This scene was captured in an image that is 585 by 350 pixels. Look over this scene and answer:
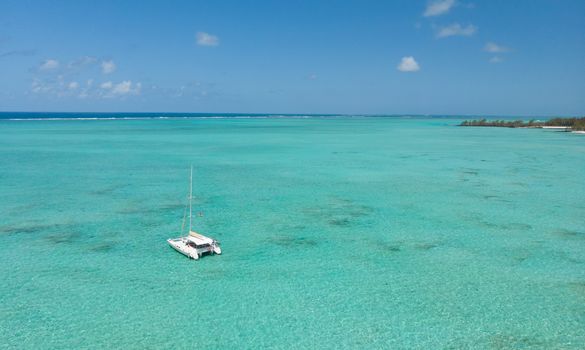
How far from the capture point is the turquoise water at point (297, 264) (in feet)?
39.9

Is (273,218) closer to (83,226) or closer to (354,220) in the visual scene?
(354,220)

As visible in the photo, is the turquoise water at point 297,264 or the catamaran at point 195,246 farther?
the catamaran at point 195,246

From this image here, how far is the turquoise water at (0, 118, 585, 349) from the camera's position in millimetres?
12164

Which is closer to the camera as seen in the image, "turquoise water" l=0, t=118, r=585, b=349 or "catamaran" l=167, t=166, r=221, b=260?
"turquoise water" l=0, t=118, r=585, b=349

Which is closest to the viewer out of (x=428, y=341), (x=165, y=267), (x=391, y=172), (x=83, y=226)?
(x=428, y=341)

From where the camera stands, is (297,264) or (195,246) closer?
(297,264)

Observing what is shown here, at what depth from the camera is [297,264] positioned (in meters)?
16.8

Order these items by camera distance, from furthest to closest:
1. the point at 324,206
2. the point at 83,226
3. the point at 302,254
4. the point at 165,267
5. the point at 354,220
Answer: the point at 324,206, the point at 354,220, the point at 83,226, the point at 302,254, the point at 165,267

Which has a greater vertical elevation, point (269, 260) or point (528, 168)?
point (528, 168)

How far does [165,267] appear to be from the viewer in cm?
1617

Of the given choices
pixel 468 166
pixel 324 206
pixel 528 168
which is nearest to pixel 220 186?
pixel 324 206

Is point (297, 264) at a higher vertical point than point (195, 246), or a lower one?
lower

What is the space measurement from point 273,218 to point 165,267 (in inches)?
300

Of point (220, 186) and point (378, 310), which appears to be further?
point (220, 186)
